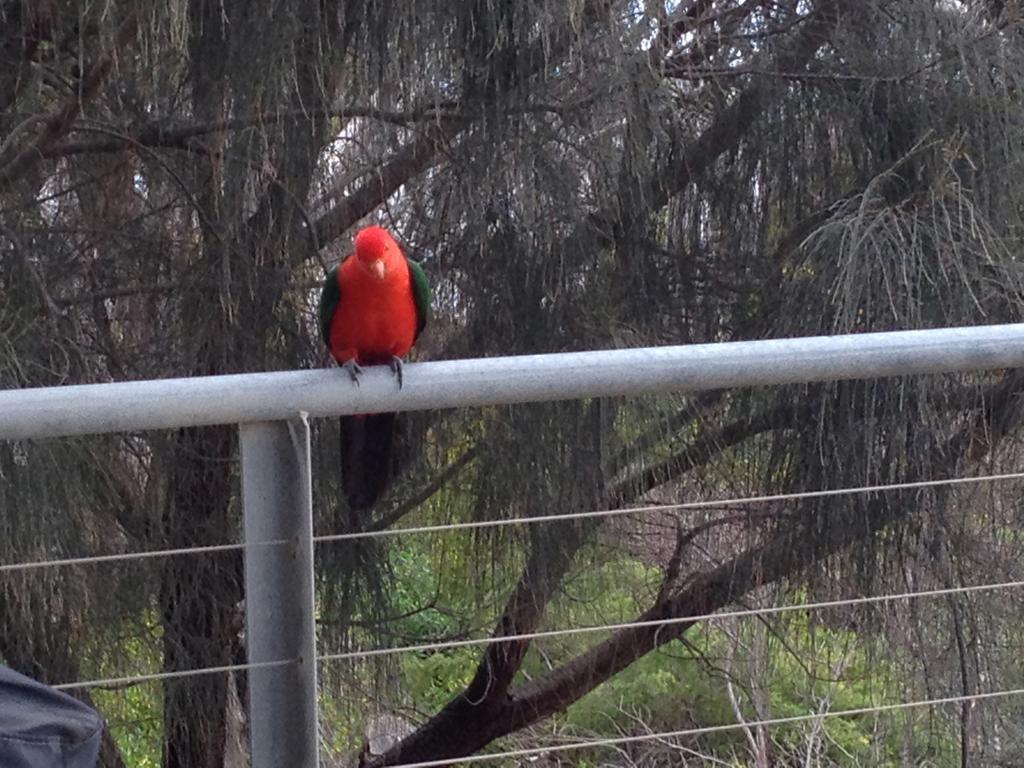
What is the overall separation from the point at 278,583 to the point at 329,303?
950mm

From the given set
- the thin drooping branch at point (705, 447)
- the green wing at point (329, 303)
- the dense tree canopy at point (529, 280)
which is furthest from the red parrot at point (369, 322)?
the thin drooping branch at point (705, 447)

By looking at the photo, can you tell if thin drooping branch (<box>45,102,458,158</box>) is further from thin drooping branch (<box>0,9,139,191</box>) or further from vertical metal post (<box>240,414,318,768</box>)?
vertical metal post (<box>240,414,318,768</box>)

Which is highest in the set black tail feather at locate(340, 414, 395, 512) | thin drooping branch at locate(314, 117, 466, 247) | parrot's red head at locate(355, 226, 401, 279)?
thin drooping branch at locate(314, 117, 466, 247)

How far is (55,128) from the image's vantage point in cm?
172

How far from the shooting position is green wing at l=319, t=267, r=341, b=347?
1.75 metres

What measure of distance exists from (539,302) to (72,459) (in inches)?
29.5

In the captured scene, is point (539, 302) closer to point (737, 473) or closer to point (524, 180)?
point (524, 180)

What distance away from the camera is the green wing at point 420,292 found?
1789 mm

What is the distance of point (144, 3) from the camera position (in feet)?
4.91

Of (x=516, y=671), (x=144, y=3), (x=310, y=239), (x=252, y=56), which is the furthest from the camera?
(x=516, y=671)

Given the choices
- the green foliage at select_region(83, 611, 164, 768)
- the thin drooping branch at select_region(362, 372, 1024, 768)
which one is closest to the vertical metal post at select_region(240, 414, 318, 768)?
the thin drooping branch at select_region(362, 372, 1024, 768)

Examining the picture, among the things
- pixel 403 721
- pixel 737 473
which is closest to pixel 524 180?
pixel 737 473

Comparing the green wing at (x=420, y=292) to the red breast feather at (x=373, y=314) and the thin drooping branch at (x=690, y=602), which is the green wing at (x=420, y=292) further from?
the thin drooping branch at (x=690, y=602)

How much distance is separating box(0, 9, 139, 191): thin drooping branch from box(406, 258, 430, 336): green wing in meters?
0.50
